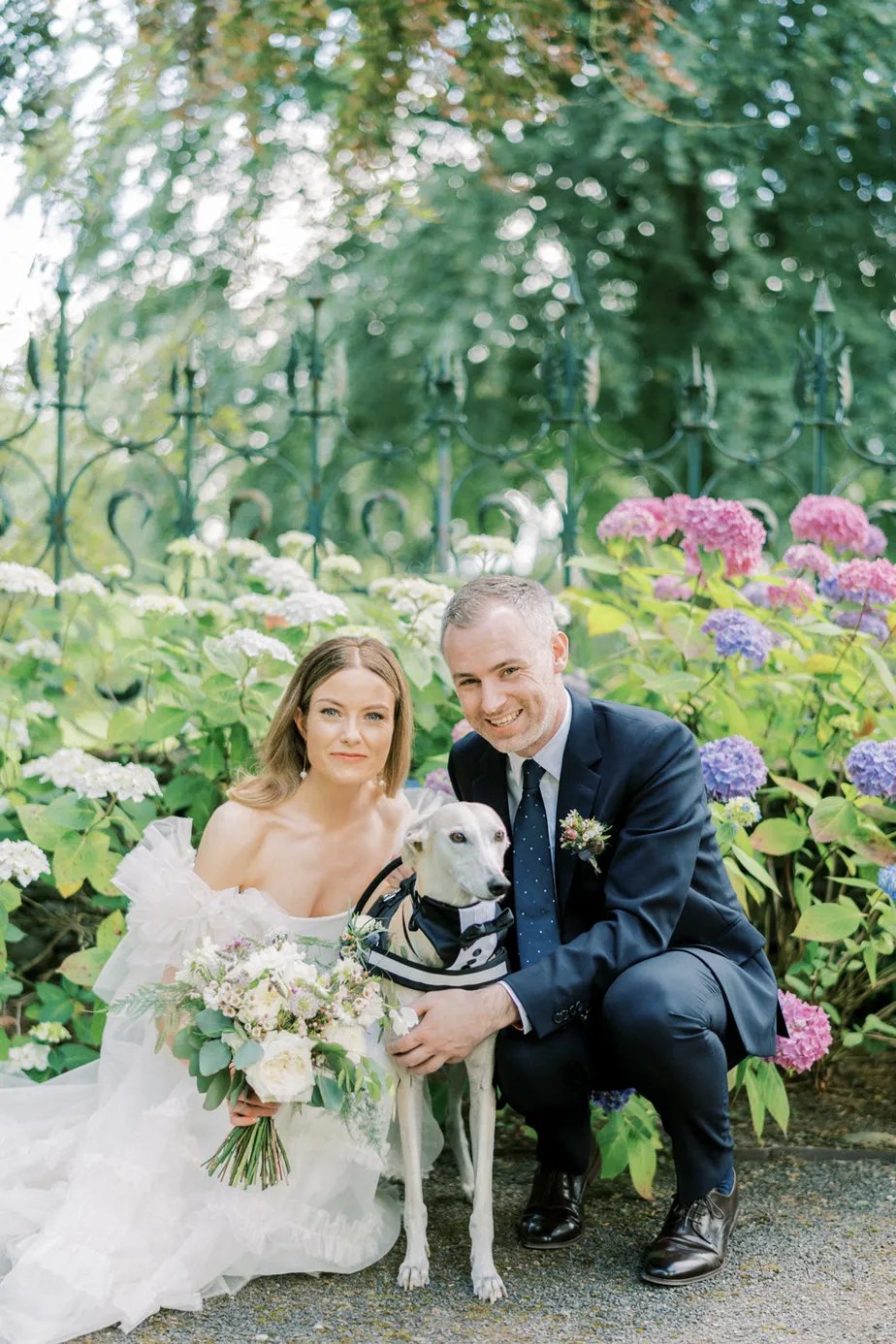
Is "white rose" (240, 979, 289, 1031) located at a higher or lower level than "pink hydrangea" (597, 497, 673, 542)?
higher

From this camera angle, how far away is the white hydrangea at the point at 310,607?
361 centimetres

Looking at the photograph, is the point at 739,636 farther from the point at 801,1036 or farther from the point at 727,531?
the point at 801,1036

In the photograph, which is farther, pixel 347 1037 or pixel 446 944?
pixel 446 944

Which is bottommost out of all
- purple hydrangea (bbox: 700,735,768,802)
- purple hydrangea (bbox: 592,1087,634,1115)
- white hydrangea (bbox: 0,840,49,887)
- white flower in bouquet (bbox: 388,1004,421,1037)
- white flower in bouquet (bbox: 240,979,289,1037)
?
purple hydrangea (bbox: 592,1087,634,1115)

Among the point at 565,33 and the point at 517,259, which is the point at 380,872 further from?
the point at 517,259

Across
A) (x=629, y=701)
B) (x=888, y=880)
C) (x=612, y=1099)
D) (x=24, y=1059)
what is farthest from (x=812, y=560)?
(x=24, y=1059)

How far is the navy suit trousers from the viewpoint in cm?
275

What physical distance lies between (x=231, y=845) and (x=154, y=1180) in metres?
0.75

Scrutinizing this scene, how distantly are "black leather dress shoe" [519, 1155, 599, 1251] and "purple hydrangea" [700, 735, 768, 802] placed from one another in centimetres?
99

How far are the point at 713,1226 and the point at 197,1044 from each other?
4.07 ft

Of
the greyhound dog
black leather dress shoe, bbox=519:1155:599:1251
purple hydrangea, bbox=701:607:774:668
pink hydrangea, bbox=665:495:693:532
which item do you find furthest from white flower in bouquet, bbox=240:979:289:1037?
pink hydrangea, bbox=665:495:693:532

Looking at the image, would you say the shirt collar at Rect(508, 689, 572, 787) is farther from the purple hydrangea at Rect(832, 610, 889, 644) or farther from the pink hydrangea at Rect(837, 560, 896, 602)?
the purple hydrangea at Rect(832, 610, 889, 644)

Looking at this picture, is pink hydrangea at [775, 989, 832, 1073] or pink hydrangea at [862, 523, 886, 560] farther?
pink hydrangea at [862, 523, 886, 560]

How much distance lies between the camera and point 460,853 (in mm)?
2619
